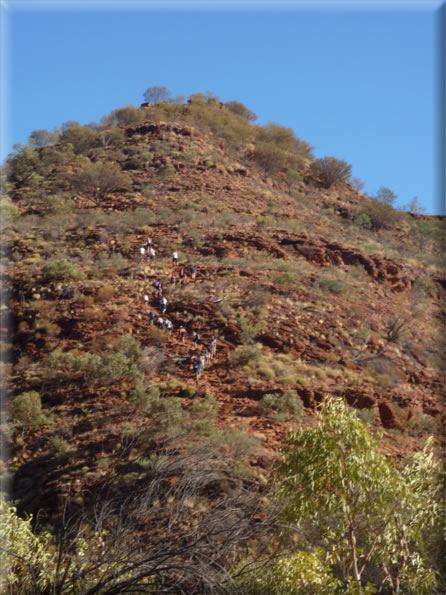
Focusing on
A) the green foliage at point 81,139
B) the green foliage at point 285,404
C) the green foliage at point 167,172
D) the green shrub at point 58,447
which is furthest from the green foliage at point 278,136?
the green shrub at point 58,447

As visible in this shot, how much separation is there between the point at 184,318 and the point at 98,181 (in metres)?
14.3

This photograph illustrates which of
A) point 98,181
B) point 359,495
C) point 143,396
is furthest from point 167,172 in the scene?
point 359,495

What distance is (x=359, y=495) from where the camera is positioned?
24.5 ft

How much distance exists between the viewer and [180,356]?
17.3 metres

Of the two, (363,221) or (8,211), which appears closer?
(8,211)

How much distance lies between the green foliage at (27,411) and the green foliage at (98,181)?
17.7 metres

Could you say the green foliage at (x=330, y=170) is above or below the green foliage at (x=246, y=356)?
above

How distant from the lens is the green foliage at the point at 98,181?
30062 mm

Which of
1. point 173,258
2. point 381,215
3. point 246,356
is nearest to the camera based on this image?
point 246,356

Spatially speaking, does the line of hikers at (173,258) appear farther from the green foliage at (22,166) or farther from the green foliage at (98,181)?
the green foliage at (22,166)

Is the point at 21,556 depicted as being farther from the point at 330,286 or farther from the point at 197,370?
the point at 330,286

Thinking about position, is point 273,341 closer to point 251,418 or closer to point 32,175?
point 251,418

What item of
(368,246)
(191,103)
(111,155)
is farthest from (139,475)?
(191,103)

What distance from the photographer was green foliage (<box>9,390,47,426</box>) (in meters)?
13.5
